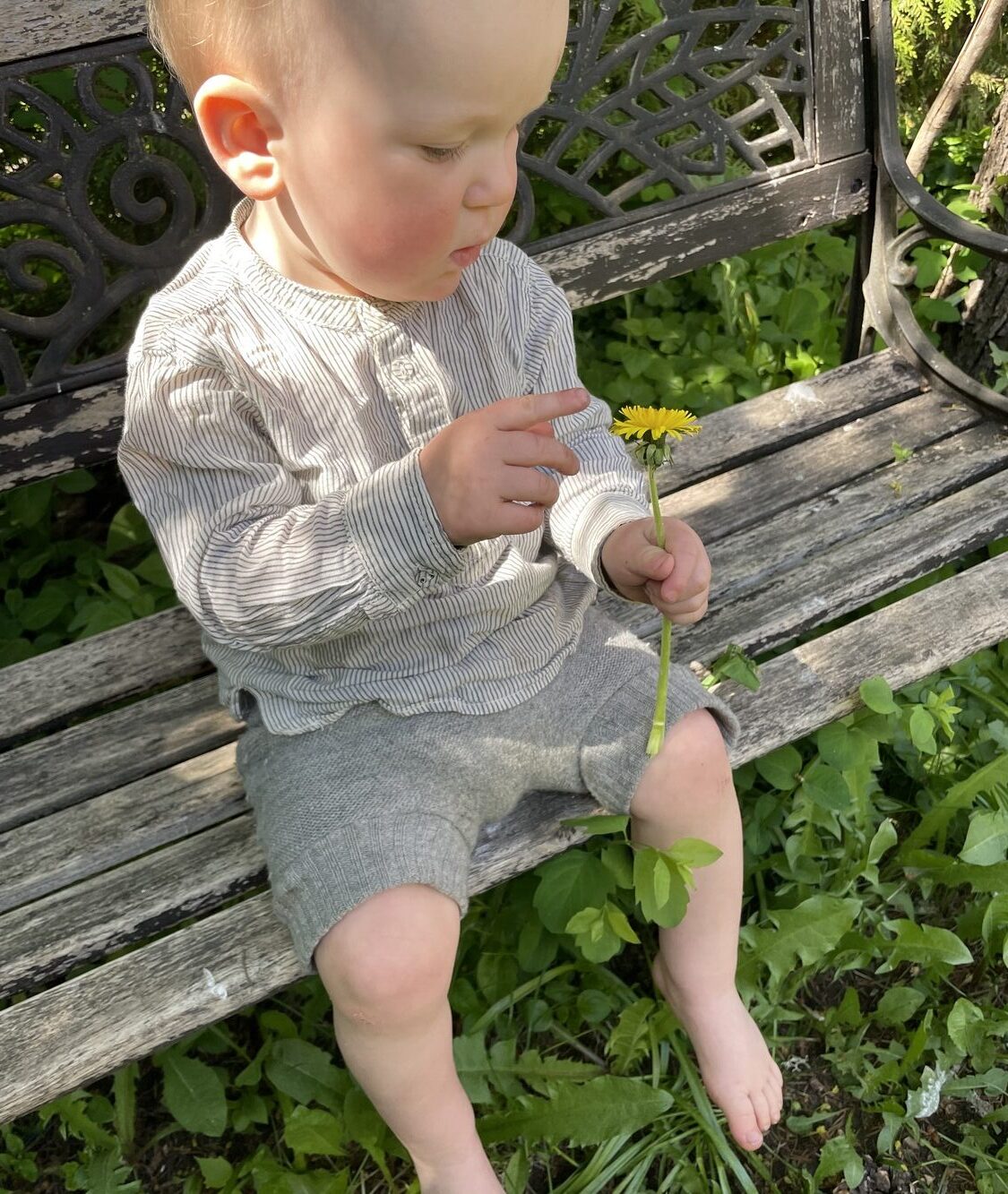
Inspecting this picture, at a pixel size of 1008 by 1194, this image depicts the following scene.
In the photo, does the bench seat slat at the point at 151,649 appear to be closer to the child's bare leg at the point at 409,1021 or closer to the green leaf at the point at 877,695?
the green leaf at the point at 877,695

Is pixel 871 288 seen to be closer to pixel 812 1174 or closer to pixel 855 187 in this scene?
pixel 855 187

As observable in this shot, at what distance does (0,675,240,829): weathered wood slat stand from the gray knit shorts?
187 millimetres

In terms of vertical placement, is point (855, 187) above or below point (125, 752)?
above

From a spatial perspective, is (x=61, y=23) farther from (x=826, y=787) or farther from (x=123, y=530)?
(x=826, y=787)

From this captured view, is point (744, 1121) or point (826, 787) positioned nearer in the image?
point (744, 1121)

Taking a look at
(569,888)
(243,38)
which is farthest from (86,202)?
(569,888)

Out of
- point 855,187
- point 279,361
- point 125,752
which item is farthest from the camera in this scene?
point 855,187

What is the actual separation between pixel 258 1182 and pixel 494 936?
0.54 m

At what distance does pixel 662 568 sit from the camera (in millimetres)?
1523

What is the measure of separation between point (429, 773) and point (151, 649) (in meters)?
0.67

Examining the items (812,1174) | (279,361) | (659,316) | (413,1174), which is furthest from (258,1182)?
(659,316)

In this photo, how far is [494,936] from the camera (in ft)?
6.70

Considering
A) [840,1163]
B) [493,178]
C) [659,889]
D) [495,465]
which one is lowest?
[840,1163]

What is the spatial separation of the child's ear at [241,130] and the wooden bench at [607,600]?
1.81 feet
